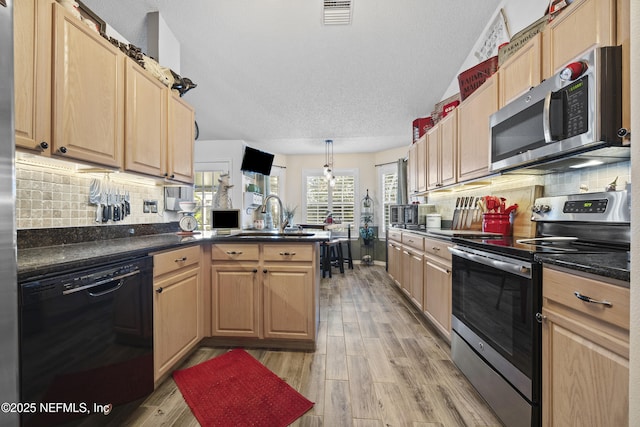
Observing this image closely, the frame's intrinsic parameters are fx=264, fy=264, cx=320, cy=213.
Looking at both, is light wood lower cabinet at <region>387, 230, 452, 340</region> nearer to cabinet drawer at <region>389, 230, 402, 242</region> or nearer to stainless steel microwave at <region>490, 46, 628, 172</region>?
cabinet drawer at <region>389, 230, 402, 242</region>

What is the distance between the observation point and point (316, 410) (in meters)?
1.45

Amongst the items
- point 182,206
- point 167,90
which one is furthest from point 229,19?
point 182,206

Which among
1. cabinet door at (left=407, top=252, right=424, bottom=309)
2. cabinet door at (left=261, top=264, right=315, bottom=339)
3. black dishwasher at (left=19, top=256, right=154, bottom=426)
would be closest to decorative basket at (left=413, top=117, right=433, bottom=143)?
cabinet door at (left=407, top=252, right=424, bottom=309)

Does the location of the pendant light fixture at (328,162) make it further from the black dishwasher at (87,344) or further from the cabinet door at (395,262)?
the black dishwasher at (87,344)

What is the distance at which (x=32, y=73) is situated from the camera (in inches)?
46.9

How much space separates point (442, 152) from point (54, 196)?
3193mm

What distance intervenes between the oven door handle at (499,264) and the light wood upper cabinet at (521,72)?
41.9 inches

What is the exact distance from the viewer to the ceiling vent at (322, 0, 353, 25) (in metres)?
2.20

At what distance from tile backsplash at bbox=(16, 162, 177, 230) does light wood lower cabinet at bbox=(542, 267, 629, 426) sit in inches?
97.9

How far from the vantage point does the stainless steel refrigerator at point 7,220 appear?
2.33ft

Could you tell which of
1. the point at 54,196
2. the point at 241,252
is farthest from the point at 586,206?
the point at 54,196

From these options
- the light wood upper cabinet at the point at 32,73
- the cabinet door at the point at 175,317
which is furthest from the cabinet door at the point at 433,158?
the light wood upper cabinet at the point at 32,73

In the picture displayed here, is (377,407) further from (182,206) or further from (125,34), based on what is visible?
(125,34)

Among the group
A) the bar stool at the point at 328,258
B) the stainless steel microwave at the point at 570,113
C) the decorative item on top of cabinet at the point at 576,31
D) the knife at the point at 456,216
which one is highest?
the decorative item on top of cabinet at the point at 576,31
